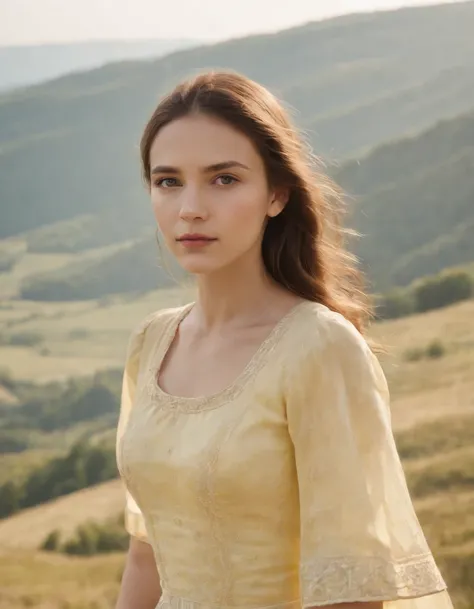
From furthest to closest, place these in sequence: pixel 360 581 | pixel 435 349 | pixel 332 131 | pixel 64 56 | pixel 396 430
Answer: pixel 64 56 < pixel 332 131 < pixel 435 349 < pixel 396 430 < pixel 360 581

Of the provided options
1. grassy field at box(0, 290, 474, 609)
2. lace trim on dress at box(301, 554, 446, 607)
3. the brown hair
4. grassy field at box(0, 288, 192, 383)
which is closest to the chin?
the brown hair

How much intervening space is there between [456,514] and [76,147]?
1.56 metres

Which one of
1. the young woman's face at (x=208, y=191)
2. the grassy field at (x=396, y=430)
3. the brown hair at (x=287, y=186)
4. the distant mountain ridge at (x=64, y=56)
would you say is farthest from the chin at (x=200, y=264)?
the distant mountain ridge at (x=64, y=56)

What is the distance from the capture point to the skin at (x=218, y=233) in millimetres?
1025

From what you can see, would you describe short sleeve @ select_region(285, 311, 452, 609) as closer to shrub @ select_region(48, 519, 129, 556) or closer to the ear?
the ear

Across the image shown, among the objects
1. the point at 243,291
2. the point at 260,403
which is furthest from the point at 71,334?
the point at 260,403

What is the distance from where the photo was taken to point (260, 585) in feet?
3.35

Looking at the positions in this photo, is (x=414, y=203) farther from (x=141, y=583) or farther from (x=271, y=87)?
(x=141, y=583)

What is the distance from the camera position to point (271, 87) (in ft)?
8.86

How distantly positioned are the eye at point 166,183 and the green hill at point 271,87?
1580 millimetres

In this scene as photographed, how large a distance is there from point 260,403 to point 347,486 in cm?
13

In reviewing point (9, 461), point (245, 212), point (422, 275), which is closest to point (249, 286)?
point (245, 212)

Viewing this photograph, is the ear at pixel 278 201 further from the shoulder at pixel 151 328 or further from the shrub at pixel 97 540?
the shrub at pixel 97 540

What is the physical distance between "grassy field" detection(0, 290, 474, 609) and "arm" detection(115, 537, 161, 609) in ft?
3.51
